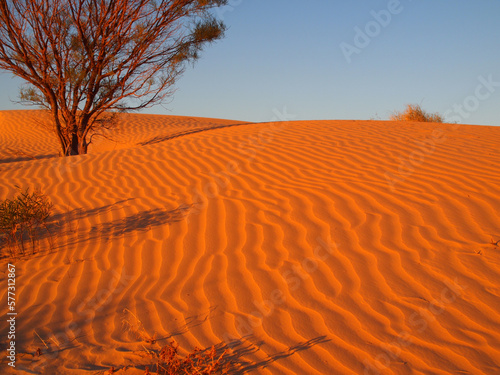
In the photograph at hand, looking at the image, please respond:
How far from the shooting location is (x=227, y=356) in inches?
92.2

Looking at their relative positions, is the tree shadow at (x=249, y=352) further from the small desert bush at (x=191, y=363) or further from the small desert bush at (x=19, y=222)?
the small desert bush at (x=19, y=222)

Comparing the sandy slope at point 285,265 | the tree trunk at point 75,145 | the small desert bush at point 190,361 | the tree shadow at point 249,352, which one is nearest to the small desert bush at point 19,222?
the sandy slope at point 285,265

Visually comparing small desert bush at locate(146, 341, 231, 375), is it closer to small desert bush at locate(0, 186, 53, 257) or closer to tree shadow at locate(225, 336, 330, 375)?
tree shadow at locate(225, 336, 330, 375)

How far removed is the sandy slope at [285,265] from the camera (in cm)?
240

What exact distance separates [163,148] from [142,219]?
11.9 ft

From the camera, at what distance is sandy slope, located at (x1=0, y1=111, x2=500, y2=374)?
94.7 inches

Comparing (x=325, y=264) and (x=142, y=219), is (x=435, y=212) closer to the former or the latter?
(x=325, y=264)

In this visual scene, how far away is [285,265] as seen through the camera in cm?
334

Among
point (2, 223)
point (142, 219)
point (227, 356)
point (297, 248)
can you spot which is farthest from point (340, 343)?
point (2, 223)

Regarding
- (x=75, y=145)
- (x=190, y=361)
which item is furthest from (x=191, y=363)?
(x=75, y=145)

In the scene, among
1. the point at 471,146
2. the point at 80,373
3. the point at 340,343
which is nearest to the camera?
the point at 80,373

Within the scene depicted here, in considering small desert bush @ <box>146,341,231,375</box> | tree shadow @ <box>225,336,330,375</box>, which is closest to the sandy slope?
tree shadow @ <box>225,336,330,375</box>

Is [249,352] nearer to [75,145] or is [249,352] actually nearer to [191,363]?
[191,363]

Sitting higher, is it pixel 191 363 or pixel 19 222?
pixel 19 222
